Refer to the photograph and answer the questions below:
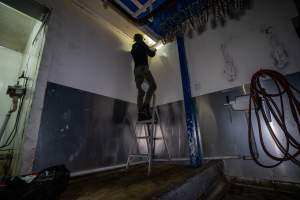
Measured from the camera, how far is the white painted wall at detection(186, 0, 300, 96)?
68.8 inches

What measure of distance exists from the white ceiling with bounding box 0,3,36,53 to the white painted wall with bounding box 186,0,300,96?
297 cm

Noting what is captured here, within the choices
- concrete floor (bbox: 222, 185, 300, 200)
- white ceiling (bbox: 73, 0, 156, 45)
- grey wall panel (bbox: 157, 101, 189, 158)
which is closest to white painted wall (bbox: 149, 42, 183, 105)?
grey wall panel (bbox: 157, 101, 189, 158)

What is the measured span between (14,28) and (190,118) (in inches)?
134

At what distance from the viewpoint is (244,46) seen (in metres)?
2.05

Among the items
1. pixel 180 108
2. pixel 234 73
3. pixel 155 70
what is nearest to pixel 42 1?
pixel 155 70

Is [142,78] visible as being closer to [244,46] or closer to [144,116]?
[144,116]

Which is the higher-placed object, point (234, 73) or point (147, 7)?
point (147, 7)

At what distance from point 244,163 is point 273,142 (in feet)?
1.43

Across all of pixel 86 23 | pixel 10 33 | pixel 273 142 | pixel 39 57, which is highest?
pixel 86 23

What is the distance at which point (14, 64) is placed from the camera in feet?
8.05

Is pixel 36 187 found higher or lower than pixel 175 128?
lower

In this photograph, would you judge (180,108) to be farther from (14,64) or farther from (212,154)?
(14,64)

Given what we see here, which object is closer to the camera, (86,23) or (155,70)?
(86,23)

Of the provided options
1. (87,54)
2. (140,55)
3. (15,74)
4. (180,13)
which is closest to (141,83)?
(140,55)
